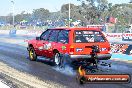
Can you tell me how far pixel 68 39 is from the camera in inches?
489

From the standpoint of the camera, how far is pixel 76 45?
12.2 metres

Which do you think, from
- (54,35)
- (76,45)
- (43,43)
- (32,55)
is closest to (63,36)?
(54,35)

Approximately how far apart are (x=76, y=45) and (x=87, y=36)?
0.64m

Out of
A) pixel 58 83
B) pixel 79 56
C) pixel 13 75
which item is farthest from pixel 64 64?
pixel 58 83

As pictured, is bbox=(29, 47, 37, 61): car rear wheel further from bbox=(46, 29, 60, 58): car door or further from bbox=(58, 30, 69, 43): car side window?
bbox=(58, 30, 69, 43): car side window

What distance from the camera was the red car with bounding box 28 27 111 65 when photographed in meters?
12.2

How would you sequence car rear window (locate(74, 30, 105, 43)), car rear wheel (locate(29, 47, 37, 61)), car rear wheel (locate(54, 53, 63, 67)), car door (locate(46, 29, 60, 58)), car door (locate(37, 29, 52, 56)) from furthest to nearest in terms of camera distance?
car rear wheel (locate(29, 47, 37, 61)) → car door (locate(37, 29, 52, 56)) → car door (locate(46, 29, 60, 58)) → car rear wheel (locate(54, 53, 63, 67)) → car rear window (locate(74, 30, 105, 43))

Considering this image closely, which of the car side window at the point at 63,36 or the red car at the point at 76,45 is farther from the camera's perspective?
the car side window at the point at 63,36

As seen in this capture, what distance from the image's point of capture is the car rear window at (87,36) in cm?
1239

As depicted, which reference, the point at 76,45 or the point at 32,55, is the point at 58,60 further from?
the point at 32,55

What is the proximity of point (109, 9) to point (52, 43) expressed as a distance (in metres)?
53.1

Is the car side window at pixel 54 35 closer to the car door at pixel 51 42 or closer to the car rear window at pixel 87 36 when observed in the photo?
the car door at pixel 51 42

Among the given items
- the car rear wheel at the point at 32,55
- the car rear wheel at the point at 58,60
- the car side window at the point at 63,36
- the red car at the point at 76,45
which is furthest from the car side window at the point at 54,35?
the car rear wheel at the point at 32,55

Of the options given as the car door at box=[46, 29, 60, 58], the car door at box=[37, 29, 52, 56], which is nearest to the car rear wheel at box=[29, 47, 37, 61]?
the car door at box=[37, 29, 52, 56]
